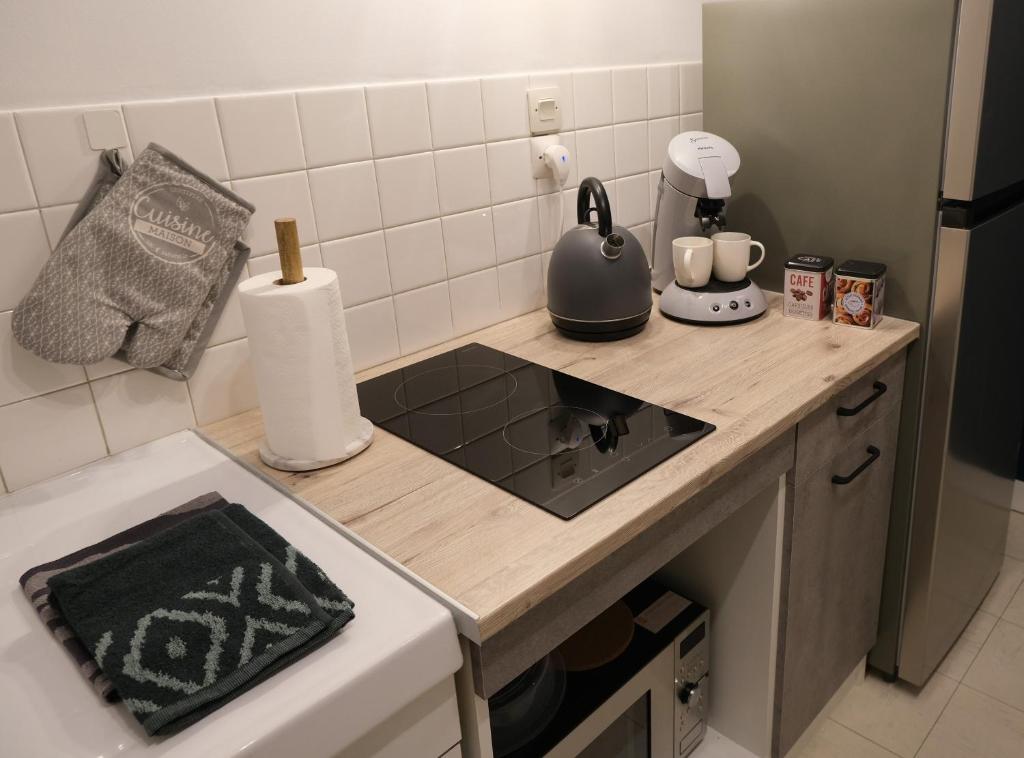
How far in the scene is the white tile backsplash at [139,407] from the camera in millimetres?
1105

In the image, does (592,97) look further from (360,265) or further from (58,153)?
(58,153)

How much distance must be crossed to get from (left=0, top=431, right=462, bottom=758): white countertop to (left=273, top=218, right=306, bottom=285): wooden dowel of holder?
0.28 metres

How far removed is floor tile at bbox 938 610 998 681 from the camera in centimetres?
176

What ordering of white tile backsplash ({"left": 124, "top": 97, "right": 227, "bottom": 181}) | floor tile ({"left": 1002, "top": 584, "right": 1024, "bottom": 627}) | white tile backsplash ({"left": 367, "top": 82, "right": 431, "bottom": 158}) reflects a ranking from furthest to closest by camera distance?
floor tile ({"left": 1002, "top": 584, "right": 1024, "bottom": 627}), white tile backsplash ({"left": 367, "top": 82, "right": 431, "bottom": 158}), white tile backsplash ({"left": 124, "top": 97, "right": 227, "bottom": 181})

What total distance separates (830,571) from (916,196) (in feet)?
2.26

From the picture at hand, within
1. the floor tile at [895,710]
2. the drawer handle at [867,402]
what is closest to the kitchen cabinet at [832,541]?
the drawer handle at [867,402]

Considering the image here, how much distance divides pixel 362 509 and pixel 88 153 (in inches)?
23.3

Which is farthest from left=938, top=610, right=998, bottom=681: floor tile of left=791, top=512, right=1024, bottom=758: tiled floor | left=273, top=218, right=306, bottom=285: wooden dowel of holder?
left=273, top=218, right=306, bottom=285: wooden dowel of holder

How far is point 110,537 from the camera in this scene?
0.92 m

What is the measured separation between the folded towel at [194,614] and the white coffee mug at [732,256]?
1008 mm

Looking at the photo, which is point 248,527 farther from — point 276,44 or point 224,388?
point 276,44

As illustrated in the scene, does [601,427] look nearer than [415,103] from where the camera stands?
Yes

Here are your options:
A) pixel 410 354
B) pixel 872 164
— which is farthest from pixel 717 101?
pixel 410 354

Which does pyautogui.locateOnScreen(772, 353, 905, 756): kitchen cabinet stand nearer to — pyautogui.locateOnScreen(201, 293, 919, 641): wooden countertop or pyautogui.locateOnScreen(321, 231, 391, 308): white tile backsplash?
pyautogui.locateOnScreen(201, 293, 919, 641): wooden countertop
